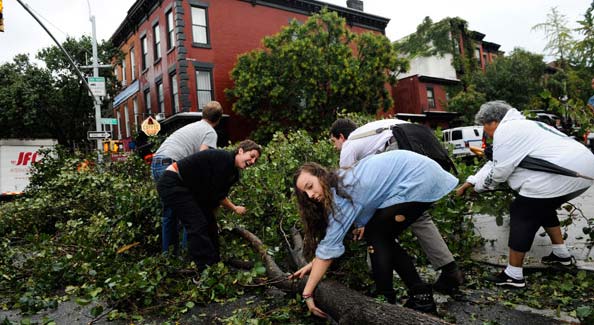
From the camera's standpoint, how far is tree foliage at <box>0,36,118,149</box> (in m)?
25.3

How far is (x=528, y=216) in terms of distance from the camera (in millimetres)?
3391

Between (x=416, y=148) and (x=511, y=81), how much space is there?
105ft

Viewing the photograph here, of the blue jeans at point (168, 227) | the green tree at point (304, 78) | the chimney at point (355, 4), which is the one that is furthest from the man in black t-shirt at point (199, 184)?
the chimney at point (355, 4)

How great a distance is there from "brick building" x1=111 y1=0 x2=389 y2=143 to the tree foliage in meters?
4.10

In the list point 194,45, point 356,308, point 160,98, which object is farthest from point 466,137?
point 356,308

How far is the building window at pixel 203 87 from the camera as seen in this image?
21438 millimetres

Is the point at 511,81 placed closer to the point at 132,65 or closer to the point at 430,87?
the point at 430,87

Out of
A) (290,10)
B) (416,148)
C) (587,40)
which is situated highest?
(290,10)

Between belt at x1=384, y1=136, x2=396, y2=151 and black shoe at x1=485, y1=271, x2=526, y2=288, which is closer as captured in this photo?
black shoe at x1=485, y1=271, x2=526, y2=288

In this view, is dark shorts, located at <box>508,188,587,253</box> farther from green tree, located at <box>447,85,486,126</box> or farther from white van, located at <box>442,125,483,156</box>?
green tree, located at <box>447,85,486,126</box>

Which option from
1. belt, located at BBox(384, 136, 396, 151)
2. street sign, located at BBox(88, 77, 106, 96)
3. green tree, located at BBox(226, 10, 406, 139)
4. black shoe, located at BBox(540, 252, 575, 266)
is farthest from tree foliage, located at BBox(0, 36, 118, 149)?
black shoe, located at BBox(540, 252, 575, 266)

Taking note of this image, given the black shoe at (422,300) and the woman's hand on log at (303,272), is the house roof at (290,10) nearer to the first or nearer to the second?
the woman's hand on log at (303,272)

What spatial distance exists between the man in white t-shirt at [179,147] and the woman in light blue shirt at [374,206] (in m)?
2.23

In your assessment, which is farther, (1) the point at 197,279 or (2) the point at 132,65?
(2) the point at 132,65
